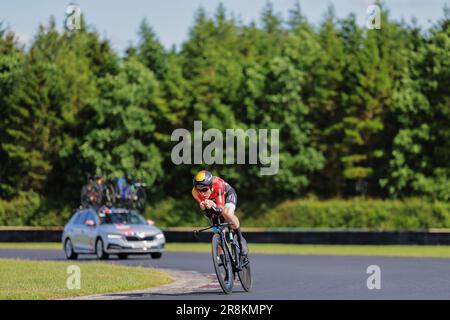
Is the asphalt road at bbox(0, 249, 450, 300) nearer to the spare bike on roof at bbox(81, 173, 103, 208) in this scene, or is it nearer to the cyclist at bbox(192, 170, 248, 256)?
the cyclist at bbox(192, 170, 248, 256)

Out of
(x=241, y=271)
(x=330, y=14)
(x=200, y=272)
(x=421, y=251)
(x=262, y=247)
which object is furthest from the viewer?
(x=330, y=14)

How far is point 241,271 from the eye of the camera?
1741cm

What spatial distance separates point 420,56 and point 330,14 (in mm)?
48668

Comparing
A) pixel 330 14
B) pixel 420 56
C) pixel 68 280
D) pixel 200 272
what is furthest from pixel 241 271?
pixel 330 14

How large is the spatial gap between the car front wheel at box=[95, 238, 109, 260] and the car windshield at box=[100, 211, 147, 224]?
766 millimetres

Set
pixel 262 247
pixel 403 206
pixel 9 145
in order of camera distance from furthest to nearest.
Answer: pixel 9 145 → pixel 403 206 → pixel 262 247

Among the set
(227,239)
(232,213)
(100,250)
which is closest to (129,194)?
(100,250)

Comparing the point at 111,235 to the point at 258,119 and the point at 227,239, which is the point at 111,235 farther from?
the point at 258,119

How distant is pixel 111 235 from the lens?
29703 mm

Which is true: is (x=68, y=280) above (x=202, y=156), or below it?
below

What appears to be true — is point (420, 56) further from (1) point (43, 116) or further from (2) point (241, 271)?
(2) point (241, 271)

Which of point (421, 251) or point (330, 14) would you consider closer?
point (421, 251)

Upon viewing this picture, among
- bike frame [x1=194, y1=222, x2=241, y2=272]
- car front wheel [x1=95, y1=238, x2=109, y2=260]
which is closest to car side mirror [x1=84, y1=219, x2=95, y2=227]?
car front wheel [x1=95, y1=238, x2=109, y2=260]

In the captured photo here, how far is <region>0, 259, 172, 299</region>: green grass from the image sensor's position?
664 inches
